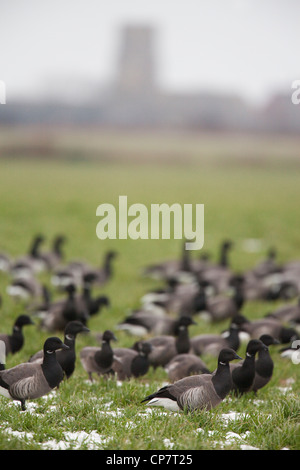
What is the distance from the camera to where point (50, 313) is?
10391 mm

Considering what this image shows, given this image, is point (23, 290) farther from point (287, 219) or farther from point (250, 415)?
point (287, 219)

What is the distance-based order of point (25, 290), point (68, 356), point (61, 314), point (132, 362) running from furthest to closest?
point (25, 290) < point (61, 314) < point (132, 362) < point (68, 356)

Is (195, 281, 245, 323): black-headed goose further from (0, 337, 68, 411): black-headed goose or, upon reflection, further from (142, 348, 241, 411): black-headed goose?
(0, 337, 68, 411): black-headed goose

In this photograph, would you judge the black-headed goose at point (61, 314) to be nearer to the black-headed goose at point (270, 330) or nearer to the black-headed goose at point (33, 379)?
the black-headed goose at point (270, 330)

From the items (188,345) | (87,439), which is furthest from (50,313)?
(87,439)

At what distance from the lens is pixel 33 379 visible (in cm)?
645

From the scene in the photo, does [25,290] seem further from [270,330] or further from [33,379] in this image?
[33,379]

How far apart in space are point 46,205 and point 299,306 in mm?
19394

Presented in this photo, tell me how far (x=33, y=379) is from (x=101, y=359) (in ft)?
5.04

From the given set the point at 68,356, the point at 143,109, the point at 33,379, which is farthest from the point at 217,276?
the point at 143,109

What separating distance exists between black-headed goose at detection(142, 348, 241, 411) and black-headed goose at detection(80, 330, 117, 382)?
148cm

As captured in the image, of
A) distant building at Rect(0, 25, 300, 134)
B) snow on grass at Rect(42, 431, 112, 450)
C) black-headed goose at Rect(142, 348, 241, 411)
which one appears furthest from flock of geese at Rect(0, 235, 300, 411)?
distant building at Rect(0, 25, 300, 134)

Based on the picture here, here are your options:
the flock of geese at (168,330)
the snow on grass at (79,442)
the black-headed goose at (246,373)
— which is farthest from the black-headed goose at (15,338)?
the black-headed goose at (246,373)

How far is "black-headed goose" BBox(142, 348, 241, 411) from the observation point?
6242mm
